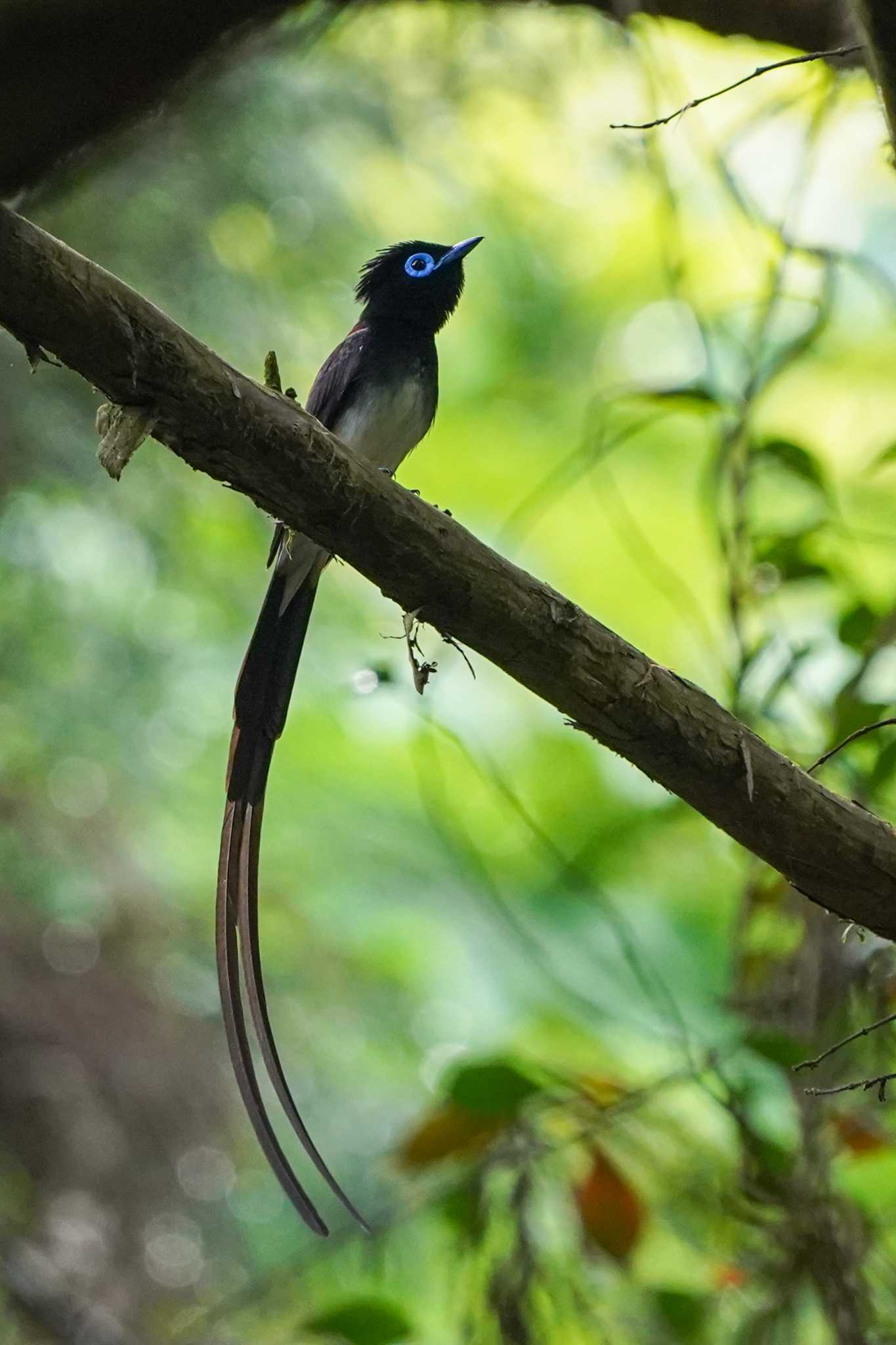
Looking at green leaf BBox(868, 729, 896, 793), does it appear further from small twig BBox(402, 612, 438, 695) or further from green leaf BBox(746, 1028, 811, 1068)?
small twig BBox(402, 612, 438, 695)

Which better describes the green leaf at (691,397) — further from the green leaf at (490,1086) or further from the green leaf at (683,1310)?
the green leaf at (683,1310)

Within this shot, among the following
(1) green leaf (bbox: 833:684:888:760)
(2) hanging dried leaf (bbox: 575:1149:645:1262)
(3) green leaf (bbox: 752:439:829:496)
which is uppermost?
(3) green leaf (bbox: 752:439:829:496)

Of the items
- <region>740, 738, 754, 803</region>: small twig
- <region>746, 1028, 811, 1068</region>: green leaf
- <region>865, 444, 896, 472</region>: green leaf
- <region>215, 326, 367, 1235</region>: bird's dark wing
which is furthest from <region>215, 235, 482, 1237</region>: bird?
<region>865, 444, 896, 472</region>: green leaf

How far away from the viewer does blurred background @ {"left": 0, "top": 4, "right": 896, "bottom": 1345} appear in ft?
6.37

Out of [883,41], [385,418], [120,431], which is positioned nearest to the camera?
[883,41]

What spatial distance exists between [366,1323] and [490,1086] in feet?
1.14

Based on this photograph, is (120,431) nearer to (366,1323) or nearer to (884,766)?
(884,766)

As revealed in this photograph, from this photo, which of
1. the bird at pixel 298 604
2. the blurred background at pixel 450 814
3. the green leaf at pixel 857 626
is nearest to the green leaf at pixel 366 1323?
the blurred background at pixel 450 814

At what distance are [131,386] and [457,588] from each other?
326 millimetres

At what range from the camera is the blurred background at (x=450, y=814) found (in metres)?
1.94

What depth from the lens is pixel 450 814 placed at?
94.7 inches

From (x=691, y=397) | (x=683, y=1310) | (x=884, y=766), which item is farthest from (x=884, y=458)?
(x=683, y=1310)

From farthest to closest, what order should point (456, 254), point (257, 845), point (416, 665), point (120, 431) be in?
1. point (456, 254)
2. point (257, 845)
3. point (416, 665)
4. point (120, 431)

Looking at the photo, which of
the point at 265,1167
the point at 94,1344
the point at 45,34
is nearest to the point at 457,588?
the point at 45,34
